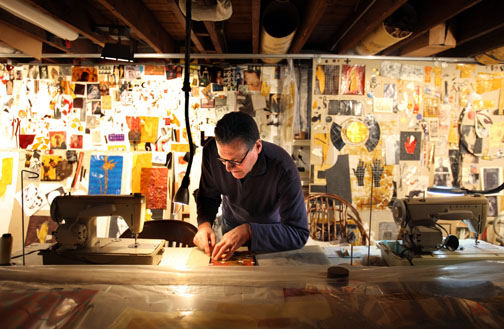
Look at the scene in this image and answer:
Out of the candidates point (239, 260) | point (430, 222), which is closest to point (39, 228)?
point (239, 260)

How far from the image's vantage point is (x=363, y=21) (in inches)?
98.0

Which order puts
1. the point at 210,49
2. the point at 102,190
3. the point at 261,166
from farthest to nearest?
the point at 102,190 → the point at 210,49 → the point at 261,166

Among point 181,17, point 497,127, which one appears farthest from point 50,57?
point 497,127

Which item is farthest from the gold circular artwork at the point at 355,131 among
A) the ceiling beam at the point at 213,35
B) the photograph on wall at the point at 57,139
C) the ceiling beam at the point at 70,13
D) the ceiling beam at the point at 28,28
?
the photograph on wall at the point at 57,139

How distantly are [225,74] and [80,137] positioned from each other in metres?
1.91

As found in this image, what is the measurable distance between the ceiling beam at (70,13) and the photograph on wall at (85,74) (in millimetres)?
935

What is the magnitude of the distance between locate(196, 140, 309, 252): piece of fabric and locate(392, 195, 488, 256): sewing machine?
1.79 feet

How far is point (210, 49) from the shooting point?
321cm

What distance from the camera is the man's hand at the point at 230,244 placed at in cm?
148

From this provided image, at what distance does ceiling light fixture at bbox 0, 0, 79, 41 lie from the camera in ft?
6.33

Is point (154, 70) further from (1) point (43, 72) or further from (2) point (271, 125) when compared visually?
(2) point (271, 125)

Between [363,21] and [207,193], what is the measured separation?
75.8 inches

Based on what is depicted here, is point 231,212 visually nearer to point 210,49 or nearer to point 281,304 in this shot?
point 281,304

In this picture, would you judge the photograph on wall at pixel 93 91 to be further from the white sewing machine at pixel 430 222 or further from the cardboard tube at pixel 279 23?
the white sewing machine at pixel 430 222
